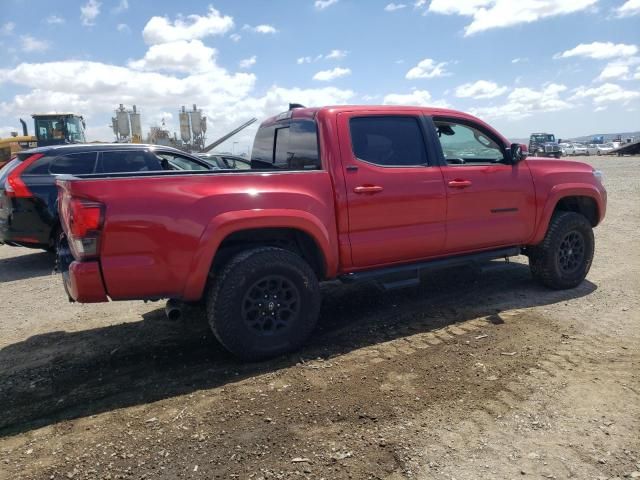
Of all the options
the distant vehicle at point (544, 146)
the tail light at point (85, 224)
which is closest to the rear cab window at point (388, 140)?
the tail light at point (85, 224)

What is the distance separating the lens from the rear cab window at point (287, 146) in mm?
4168

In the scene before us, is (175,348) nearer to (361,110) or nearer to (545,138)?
(361,110)

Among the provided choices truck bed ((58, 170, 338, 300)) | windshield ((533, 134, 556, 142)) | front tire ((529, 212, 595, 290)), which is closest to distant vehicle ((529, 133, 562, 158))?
windshield ((533, 134, 556, 142))

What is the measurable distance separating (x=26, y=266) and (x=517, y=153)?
724 cm

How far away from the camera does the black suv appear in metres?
6.49

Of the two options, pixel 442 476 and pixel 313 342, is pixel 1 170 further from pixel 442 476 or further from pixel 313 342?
pixel 442 476

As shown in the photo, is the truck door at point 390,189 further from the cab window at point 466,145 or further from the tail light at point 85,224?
the tail light at point 85,224

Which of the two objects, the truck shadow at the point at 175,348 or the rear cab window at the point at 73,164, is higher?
the rear cab window at the point at 73,164

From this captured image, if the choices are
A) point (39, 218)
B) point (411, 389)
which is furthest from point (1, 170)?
point (411, 389)

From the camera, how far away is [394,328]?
4305 millimetres

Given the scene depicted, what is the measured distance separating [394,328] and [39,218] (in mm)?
5192

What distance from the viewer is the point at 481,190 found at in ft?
15.2

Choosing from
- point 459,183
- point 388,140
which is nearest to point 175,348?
point 388,140

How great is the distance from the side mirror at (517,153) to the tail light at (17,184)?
6.17 metres
